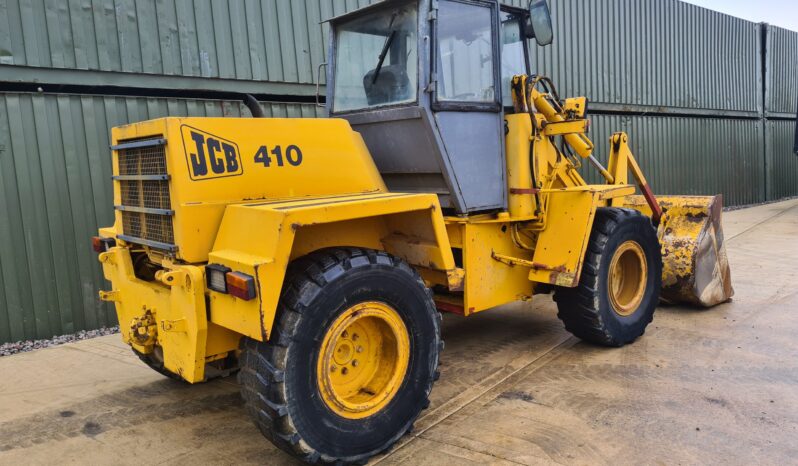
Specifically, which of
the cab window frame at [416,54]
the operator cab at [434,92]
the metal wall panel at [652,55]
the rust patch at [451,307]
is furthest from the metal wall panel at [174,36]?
the metal wall panel at [652,55]

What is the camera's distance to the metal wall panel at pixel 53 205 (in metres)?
5.61

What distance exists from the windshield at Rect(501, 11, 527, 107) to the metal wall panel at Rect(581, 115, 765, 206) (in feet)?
22.5

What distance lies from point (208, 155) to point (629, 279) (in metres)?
3.69

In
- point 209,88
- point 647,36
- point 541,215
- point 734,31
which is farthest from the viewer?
point 734,31

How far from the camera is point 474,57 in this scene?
4223 mm

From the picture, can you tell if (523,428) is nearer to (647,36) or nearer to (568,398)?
(568,398)

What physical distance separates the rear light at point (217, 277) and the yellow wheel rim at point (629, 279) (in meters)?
3.26

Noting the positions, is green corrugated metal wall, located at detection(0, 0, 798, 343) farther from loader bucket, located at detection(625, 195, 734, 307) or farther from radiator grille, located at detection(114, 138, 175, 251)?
loader bucket, located at detection(625, 195, 734, 307)

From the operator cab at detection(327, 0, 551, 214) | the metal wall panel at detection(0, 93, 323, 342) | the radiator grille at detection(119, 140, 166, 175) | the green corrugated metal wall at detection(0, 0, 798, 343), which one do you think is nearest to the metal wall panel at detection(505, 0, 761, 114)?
the green corrugated metal wall at detection(0, 0, 798, 343)

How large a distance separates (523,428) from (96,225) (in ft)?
15.3

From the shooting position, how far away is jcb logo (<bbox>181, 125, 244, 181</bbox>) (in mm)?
3158

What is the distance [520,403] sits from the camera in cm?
390

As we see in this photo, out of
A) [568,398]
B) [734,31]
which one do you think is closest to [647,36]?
[734,31]

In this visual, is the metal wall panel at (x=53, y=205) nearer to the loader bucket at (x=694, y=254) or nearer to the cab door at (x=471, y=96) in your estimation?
the cab door at (x=471, y=96)
